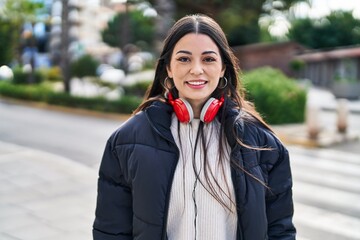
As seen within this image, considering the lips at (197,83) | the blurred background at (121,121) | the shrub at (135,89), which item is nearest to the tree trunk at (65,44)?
the blurred background at (121,121)

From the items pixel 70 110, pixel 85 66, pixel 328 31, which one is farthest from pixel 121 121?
pixel 328 31

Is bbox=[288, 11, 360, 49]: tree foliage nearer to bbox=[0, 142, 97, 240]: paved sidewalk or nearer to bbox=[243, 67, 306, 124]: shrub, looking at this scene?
bbox=[243, 67, 306, 124]: shrub

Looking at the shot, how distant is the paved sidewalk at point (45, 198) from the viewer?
17.0ft

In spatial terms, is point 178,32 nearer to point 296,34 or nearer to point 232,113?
point 232,113

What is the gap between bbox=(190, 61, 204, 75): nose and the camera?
2062 millimetres

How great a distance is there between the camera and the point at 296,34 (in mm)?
57344

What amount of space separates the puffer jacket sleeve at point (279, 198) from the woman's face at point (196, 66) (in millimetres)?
369

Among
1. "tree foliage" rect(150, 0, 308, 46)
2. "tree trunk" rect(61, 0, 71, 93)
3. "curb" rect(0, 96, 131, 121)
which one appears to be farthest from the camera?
"tree foliage" rect(150, 0, 308, 46)

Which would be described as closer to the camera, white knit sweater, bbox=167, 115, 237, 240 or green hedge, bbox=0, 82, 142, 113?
white knit sweater, bbox=167, 115, 237, 240

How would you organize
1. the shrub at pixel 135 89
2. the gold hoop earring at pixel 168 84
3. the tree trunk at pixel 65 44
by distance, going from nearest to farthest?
1. the gold hoop earring at pixel 168 84
2. the shrub at pixel 135 89
3. the tree trunk at pixel 65 44

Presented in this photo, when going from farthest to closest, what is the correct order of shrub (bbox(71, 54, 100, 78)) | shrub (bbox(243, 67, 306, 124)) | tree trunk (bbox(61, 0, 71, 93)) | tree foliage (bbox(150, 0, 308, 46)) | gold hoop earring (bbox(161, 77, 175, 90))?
tree foliage (bbox(150, 0, 308, 46)), shrub (bbox(71, 54, 100, 78)), tree trunk (bbox(61, 0, 71, 93)), shrub (bbox(243, 67, 306, 124)), gold hoop earring (bbox(161, 77, 175, 90))

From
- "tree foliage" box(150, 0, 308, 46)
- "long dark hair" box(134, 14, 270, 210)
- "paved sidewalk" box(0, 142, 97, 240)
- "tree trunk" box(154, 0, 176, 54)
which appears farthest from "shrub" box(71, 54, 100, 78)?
"long dark hair" box(134, 14, 270, 210)

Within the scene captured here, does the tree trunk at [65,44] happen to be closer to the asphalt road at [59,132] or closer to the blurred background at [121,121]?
the blurred background at [121,121]

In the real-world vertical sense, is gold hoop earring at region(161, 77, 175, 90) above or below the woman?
above
